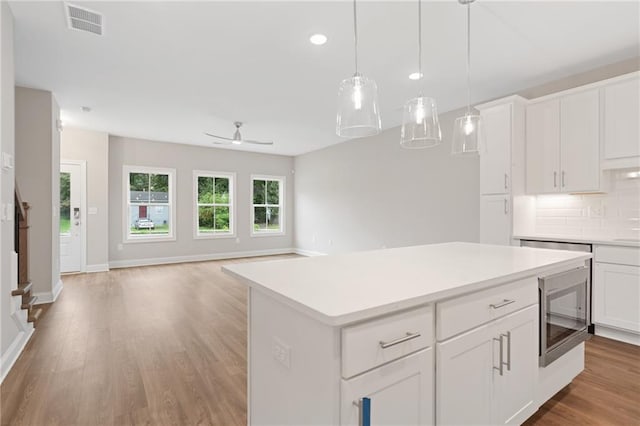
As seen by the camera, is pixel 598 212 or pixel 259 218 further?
pixel 259 218

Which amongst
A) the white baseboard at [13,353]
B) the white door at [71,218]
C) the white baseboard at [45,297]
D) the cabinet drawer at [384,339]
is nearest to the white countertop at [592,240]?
the cabinet drawer at [384,339]

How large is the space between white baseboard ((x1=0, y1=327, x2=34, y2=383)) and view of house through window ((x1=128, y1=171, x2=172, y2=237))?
429 cm

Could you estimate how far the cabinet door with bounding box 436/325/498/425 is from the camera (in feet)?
4.15

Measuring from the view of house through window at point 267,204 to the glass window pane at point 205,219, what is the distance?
1.14 m

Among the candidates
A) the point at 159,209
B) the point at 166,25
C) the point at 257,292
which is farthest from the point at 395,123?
the point at 159,209

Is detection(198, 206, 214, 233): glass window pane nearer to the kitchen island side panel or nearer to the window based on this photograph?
the window

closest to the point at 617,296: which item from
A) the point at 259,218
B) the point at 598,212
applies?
the point at 598,212

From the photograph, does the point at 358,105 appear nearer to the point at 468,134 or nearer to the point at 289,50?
the point at 468,134

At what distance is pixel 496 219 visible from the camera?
3.93 meters

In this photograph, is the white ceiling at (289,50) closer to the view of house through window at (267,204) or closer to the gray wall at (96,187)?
the gray wall at (96,187)

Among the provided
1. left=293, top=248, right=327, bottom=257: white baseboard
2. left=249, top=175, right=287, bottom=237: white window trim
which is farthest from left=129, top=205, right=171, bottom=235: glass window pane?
left=293, top=248, right=327, bottom=257: white baseboard

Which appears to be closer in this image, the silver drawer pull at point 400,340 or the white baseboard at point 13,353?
the silver drawer pull at point 400,340

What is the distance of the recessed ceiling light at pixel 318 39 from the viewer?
287 cm

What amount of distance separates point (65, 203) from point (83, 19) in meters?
4.61
